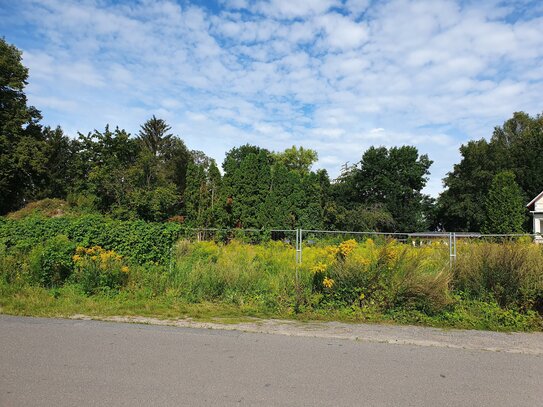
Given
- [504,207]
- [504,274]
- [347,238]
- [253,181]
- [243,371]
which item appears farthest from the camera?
[504,207]

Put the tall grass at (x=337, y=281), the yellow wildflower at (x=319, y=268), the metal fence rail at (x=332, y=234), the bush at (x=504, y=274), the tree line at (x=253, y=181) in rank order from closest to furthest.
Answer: the bush at (x=504, y=274) → the tall grass at (x=337, y=281) → the yellow wildflower at (x=319, y=268) → the metal fence rail at (x=332, y=234) → the tree line at (x=253, y=181)

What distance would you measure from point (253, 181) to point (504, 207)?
24.2 metres

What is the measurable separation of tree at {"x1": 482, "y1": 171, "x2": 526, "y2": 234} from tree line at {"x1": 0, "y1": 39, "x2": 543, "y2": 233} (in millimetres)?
96

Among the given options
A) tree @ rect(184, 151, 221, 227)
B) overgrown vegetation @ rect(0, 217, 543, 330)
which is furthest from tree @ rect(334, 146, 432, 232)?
overgrown vegetation @ rect(0, 217, 543, 330)

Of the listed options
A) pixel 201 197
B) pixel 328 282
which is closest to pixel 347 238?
pixel 328 282

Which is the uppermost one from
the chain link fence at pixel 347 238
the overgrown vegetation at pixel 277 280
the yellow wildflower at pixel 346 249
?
the chain link fence at pixel 347 238

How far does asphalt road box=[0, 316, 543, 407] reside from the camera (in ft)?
13.9

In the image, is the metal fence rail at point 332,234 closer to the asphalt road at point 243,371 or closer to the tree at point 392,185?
the asphalt road at point 243,371

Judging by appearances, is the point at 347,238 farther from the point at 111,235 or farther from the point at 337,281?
the point at 111,235

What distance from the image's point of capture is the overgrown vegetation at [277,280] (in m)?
8.22

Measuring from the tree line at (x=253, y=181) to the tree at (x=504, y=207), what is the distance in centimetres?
10

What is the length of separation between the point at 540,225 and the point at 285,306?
4279 centimetres

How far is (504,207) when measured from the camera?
40.4m

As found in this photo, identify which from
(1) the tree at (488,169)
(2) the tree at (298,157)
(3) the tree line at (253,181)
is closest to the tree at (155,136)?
(3) the tree line at (253,181)
